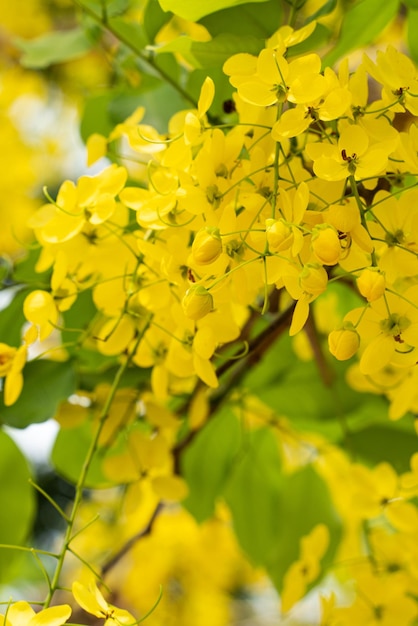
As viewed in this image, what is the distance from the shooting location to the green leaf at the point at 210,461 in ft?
1.55

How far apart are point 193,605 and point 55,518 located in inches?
8.6

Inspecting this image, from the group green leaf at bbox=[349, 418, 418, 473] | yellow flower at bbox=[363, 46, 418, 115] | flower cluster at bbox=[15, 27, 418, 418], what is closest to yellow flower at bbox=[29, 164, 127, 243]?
flower cluster at bbox=[15, 27, 418, 418]

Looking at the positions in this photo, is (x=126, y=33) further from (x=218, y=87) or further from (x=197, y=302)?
(x=197, y=302)

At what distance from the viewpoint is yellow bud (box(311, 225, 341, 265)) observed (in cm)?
23

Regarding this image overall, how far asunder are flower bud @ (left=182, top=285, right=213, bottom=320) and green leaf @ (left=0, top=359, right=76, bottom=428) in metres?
0.14

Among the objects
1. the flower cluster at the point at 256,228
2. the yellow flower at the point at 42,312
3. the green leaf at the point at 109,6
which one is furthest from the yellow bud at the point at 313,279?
the green leaf at the point at 109,6

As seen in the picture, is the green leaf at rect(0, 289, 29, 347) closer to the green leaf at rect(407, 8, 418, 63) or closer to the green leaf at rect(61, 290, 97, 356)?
the green leaf at rect(61, 290, 97, 356)

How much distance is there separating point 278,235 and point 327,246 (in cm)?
1

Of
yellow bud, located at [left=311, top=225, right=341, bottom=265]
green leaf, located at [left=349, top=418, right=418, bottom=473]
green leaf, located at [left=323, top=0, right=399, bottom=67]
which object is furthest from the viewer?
green leaf, located at [left=349, top=418, right=418, bottom=473]

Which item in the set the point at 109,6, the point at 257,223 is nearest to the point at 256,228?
the point at 257,223

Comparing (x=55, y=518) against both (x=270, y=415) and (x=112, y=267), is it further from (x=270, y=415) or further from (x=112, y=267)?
(x=112, y=267)

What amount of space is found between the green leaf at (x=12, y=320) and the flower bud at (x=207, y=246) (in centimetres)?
17

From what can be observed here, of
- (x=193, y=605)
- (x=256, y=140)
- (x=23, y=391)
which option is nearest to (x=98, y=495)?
(x=193, y=605)

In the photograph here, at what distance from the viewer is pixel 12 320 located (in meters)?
0.39
